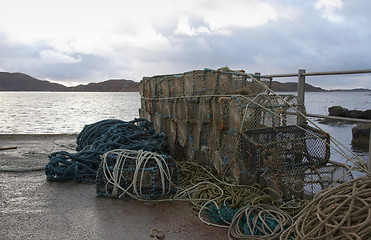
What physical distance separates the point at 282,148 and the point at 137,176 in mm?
1832

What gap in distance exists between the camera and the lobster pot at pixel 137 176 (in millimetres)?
4184

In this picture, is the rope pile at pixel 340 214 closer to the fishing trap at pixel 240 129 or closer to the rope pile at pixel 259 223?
the rope pile at pixel 259 223

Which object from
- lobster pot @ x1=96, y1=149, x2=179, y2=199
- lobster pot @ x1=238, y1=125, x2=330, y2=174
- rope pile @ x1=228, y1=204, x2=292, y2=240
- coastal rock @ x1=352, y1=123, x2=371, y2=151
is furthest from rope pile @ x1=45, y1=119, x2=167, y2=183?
coastal rock @ x1=352, y1=123, x2=371, y2=151

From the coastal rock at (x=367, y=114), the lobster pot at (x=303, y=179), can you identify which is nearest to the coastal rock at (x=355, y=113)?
the coastal rock at (x=367, y=114)

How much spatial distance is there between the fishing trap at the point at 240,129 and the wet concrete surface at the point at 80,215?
0.86 metres

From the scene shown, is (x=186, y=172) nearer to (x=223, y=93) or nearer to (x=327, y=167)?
(x=223, y=93)

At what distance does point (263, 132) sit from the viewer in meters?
3.86

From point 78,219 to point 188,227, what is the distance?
1.23m

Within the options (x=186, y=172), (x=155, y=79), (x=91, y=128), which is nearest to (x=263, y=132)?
(x=186, y=172)

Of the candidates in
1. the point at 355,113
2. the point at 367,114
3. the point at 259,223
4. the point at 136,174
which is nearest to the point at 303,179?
the point at 259,223

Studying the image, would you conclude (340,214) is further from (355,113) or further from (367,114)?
(355,113)

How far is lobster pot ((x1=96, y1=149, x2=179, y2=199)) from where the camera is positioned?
4184 millimetres

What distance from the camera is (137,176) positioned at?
4.24 metres

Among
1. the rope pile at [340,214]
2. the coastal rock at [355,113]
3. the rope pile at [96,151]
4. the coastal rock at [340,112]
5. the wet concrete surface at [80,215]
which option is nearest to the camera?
the rope pile at [340,214]
